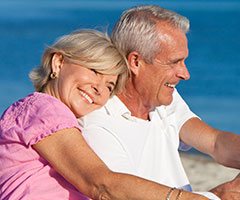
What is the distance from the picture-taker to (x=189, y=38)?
20594mm

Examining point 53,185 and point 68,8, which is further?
point 68,8

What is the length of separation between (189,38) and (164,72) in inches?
625

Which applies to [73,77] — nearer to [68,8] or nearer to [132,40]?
[132,40]

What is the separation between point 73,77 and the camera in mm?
4480

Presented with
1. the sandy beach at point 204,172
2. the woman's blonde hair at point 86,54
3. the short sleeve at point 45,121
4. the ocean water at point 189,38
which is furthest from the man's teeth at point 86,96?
the ocean water at point 189,38

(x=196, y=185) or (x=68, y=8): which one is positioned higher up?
(x=68, y=8)

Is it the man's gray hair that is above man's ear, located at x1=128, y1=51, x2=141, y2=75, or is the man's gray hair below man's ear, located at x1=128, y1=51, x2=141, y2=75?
above

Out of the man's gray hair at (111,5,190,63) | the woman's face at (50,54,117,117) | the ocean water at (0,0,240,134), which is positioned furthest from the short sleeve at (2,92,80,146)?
the ocean water at (0,0,240,134)

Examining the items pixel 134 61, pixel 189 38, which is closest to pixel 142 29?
pixel 134 61

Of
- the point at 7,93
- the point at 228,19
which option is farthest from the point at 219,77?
the point at 228,19

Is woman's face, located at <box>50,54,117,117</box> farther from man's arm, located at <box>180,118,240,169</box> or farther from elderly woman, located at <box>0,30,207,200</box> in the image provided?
man's arm, located at <box>180,118,240,169</box>

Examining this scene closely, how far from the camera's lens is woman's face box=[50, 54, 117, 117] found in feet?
14.6

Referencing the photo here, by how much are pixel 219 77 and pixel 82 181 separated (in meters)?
12.7

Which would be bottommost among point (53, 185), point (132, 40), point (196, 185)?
point (196, 185)
